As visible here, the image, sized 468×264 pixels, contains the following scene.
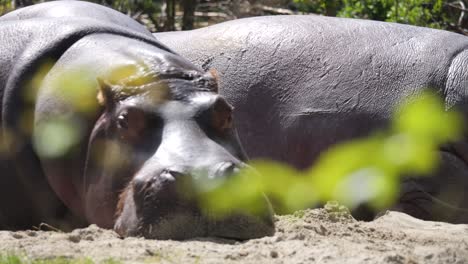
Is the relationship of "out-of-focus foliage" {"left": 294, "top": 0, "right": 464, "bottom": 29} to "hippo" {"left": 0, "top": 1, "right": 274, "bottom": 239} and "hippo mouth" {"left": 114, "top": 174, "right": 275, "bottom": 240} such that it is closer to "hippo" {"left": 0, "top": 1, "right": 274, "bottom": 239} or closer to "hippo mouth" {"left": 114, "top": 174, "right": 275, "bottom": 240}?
"hippo" {"left": 0, "top": 1, "right": 274, "bottom": 239}

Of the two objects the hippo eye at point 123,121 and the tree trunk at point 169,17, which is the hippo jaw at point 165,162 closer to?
the hippo eye at point 123,121

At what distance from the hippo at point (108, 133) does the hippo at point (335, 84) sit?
1022 millimetres

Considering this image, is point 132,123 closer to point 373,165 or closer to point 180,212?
point 180,212

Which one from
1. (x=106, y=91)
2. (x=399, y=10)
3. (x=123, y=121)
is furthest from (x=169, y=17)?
(x=123, y=121)

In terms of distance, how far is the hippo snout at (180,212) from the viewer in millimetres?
3521

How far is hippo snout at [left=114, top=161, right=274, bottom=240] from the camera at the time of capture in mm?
3521

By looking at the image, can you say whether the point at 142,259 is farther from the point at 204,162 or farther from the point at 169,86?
the point at 169,86

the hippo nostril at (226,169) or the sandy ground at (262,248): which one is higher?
the hippo nostril at (226,169)

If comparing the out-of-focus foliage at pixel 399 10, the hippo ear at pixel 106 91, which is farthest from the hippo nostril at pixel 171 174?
the out-of-focus foliage at pixel 399 10

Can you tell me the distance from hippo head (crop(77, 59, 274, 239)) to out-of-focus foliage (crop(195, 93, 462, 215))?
1.20 metres

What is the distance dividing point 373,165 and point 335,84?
869 millimetres

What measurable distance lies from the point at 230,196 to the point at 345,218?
3.88 ft

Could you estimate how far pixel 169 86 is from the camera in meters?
3.97

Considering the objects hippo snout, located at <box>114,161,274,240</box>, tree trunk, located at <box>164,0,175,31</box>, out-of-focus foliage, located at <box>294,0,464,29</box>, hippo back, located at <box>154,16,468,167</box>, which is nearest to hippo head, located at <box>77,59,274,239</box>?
hippo snout, located at <box>114,161,274,240</box>
